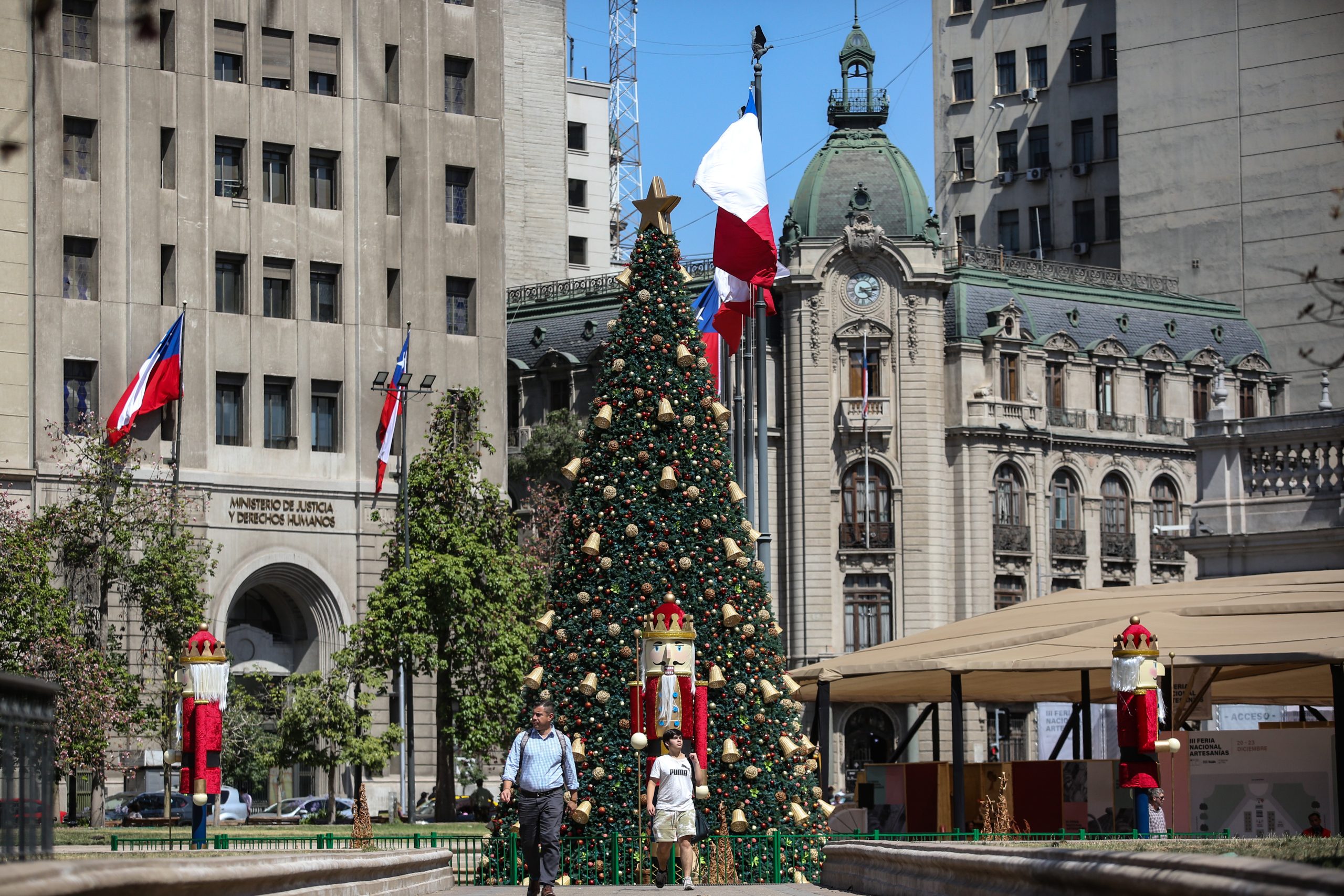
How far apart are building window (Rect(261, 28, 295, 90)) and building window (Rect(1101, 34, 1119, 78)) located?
45237mm

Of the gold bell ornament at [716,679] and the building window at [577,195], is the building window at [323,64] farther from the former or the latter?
the building window at [577,195]

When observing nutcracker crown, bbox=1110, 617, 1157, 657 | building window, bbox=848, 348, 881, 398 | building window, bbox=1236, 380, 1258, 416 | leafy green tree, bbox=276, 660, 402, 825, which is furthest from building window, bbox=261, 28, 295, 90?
building window, bbox=1236, 380, 1258, 416

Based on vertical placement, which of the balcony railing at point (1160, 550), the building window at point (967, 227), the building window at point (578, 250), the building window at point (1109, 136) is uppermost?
the building window at point (1109, 136)

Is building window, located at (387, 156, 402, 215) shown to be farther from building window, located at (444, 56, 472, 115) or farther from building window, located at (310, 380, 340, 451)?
building window, located at (310, 380, 340, 451)

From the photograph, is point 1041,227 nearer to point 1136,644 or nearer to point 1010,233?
point 1010,233

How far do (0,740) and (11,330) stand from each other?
43715mm

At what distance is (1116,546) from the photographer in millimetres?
81562

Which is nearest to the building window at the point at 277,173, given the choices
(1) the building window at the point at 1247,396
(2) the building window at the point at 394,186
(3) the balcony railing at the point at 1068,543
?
(2) the building window at the point at 394,186

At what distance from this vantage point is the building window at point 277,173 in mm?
56406

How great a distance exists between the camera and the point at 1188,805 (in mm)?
25906

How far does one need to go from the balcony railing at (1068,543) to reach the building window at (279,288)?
35.3m

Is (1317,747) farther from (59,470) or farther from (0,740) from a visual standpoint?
(59,470)

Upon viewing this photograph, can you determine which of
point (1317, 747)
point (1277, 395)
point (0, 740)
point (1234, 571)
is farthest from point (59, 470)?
point (1277, 395)

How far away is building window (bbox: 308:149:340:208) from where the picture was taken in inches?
2258
